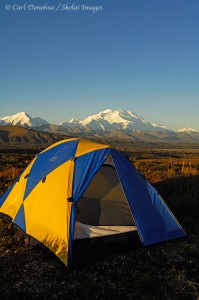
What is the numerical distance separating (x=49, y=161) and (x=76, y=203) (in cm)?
158

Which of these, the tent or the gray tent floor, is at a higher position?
the tent

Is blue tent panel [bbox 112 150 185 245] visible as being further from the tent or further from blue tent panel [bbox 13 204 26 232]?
blue tent panel [bbox 13 204 26 232]

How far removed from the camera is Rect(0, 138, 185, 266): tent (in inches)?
309

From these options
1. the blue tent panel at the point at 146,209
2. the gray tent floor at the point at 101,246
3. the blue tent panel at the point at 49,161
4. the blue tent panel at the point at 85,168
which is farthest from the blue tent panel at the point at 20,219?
the blue tent panel at the point at 146,209

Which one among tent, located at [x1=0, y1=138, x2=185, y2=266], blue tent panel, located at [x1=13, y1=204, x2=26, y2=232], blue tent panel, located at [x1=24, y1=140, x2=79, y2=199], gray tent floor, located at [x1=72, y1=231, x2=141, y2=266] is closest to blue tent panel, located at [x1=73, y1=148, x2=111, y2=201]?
tent, located at [x1=0, y1=138, x2=185, y2=266]

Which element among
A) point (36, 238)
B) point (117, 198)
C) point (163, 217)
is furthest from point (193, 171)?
point (36, 238)

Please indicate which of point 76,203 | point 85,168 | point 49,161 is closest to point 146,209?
point 85,168

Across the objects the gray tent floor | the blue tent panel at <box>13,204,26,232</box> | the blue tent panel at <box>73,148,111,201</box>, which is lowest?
the gray tent floor

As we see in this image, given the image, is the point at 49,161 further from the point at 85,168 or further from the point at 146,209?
the point at 146,209

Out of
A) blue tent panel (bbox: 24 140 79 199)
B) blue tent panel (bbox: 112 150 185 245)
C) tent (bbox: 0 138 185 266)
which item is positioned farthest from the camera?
blue tent panel (bbox: 24 140 79 199)

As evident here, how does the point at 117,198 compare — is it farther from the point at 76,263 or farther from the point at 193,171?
the point at 193,171

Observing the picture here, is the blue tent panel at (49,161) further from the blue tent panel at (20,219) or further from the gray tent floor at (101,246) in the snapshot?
the gray tent floor at (101,246)

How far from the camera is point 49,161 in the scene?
982 centimetres

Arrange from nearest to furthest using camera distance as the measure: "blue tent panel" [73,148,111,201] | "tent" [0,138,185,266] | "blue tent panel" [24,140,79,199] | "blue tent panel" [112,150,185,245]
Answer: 1. "tent" [0,138,185,266]
2. "blue tent panel" [73,148,111,201]
3. "blue tent panel" [112,150,185,245]
4. "blue tent panel" [24,140,79,199]
